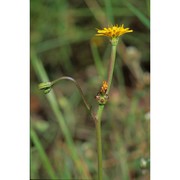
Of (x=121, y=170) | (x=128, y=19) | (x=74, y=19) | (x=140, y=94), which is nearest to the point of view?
(x=121, y=170)

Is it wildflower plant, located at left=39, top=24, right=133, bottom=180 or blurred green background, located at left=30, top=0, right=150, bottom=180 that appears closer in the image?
wildflower plant, located at left=39, top=24, right=133, bottom=180

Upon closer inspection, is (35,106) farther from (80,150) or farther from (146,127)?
(146,127)

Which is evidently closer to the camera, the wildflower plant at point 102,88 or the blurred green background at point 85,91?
the wildflower plant at point 102,88

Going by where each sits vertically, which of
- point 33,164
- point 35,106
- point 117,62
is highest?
point 117,62

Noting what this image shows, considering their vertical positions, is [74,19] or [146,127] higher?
[74,19]

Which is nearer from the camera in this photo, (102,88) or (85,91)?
(102,88)
